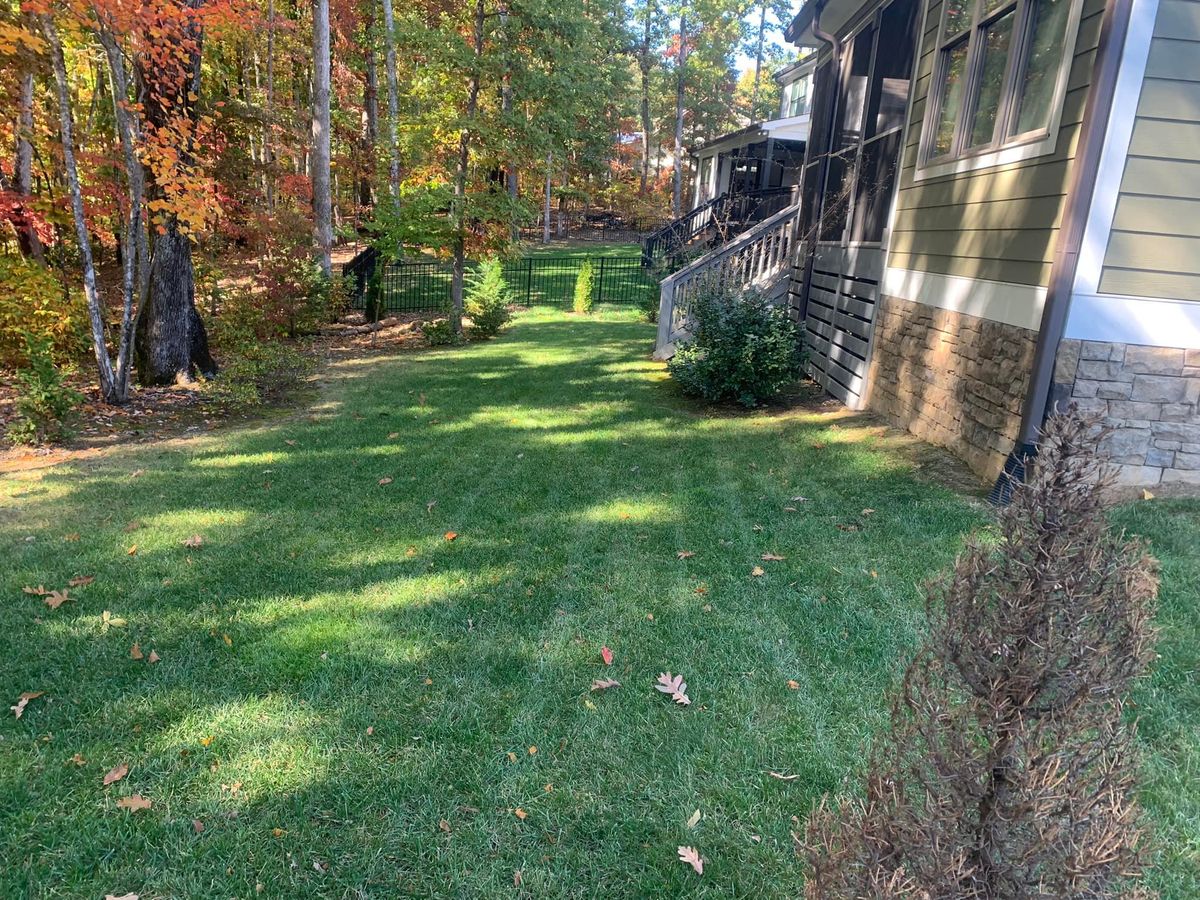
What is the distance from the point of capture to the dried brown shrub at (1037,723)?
1158 mm

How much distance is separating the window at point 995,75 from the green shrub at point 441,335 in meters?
8.53

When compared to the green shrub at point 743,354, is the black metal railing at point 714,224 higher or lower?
higher

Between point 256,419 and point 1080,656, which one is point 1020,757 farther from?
point 256,419

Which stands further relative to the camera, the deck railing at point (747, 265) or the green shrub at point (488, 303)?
the green shrub at point (488, 303)

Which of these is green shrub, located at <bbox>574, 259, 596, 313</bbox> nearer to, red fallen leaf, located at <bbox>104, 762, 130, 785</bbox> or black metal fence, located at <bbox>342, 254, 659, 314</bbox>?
black metal fence, located at <bbox>342, 254, 659, 314</bbox>

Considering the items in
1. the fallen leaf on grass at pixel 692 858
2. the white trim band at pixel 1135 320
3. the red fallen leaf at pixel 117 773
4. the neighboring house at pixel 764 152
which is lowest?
the red fallen leaf at pixel 117 773

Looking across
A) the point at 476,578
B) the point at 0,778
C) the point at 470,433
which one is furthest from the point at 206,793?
the point at 470,433

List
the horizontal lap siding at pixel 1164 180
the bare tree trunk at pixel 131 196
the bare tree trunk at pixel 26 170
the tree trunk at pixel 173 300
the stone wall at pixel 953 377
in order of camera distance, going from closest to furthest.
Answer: the horizontal lap siding at pixel 1164 180 → the stone wall at pixel 953 377 → the bare tree trunk at pixel 131 196 → the tree trunk at pixel 173 300 → the bare tree trunk at pixel 26 170

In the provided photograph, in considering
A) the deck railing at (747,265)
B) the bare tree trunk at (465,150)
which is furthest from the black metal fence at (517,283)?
the deck railing at (747,265)

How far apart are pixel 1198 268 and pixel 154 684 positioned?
19.3 feet

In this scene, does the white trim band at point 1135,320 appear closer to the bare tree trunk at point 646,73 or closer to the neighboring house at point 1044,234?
the neighboring house at point 1044,234

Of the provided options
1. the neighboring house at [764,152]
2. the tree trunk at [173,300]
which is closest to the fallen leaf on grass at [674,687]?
the tree trunk at [173,300]

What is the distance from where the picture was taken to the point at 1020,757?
1188mm

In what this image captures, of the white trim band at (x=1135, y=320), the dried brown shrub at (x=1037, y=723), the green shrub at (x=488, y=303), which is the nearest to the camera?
the dried brown shrub at (x=1037, y=723)
